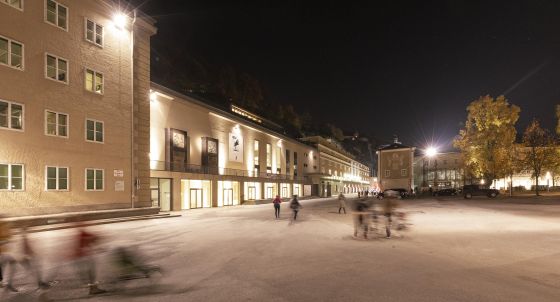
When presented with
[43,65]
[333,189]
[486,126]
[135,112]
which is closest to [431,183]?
[333,189]

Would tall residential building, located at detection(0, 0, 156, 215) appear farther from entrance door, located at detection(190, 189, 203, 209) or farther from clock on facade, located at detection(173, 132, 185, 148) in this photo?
entrance door, located at detection(190, 189, 203, 209)

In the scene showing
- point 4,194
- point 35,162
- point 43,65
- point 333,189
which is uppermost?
point 43,65

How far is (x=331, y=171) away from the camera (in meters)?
100

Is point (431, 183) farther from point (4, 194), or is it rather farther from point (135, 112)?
point (4, 194)

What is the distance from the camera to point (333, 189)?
97.1 m

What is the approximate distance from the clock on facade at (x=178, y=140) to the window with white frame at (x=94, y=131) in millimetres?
11046

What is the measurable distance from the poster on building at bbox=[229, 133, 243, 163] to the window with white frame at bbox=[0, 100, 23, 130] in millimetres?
28448

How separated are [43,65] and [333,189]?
266 ft

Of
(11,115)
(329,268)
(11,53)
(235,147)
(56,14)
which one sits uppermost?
(56,14)

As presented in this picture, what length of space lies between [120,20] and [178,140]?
1290cm

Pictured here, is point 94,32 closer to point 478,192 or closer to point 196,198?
point 196,198

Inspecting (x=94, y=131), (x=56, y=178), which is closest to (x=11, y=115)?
(x=56, y=178)

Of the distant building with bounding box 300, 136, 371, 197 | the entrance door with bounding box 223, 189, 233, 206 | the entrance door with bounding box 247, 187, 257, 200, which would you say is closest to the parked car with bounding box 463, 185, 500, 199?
the entrance door with bounding box 247, 187, 257, 200

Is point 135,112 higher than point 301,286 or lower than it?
higher
